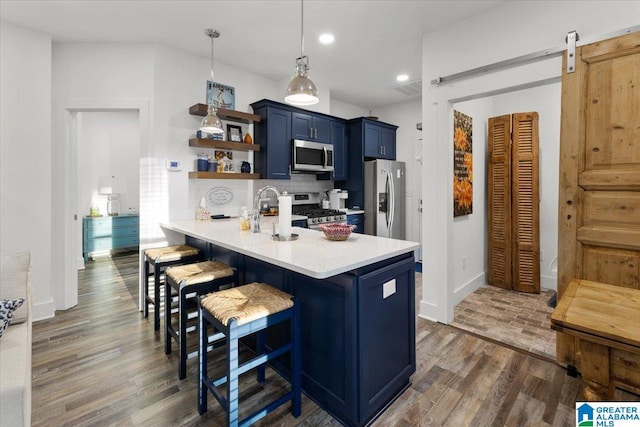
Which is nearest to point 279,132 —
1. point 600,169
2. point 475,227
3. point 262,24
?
point 262,24

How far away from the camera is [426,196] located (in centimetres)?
306

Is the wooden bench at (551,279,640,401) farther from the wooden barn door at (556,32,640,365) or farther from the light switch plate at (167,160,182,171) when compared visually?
the light switch plate at (167,160,182,171)

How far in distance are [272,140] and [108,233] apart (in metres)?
3.90

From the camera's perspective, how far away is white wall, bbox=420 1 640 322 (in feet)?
7.13

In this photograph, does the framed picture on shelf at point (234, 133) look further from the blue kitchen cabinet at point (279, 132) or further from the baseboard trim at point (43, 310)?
the baseboard trim at point (43, 310)

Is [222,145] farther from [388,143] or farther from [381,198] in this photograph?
[388,143]

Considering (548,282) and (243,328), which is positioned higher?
(243,328)

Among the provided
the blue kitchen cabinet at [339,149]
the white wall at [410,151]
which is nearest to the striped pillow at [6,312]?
the blue kitchen cabinet at [339,149]

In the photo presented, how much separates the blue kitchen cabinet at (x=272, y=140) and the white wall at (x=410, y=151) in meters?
2.46

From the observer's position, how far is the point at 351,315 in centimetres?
160

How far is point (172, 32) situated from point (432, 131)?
9.05 feet

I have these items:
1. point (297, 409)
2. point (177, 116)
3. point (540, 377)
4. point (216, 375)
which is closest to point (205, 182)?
point (177, 116)

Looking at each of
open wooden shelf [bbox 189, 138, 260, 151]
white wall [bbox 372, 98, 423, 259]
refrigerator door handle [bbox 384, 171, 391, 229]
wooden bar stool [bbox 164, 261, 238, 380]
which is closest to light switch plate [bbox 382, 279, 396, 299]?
wooden bar stool [bbox 164, 261, 238, 380]

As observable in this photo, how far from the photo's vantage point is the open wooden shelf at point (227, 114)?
11.2ft
